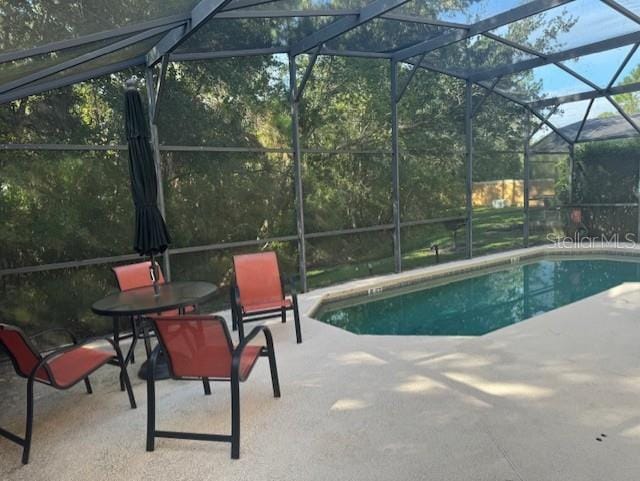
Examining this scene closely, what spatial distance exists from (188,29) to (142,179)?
1.45 m

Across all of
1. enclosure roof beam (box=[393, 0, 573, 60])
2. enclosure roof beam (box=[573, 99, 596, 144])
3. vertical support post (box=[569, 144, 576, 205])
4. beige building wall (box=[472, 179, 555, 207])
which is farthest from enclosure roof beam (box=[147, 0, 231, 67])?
vertical support post (box=[569, 144, 576, 205])

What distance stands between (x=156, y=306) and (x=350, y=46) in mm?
5232

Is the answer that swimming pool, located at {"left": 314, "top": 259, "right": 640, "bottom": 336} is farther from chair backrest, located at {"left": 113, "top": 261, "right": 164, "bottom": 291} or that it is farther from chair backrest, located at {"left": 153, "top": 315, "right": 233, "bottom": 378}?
chair backrest, located at {"left": 153, "top": 315, "right": 233, "bottom": 378}

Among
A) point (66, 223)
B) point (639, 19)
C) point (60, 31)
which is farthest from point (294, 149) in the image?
point (639, 19)

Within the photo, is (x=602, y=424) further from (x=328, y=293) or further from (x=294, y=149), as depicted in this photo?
(x=294, y=149)

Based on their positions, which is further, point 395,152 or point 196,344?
point 395,152

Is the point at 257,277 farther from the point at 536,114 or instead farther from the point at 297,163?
the point at 536,114

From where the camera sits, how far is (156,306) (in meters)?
3.11

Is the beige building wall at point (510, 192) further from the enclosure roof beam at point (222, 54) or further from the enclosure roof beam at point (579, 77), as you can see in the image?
the enclosure roof beam at point (222, 54)

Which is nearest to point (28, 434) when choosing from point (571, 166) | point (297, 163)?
point (297, 163)

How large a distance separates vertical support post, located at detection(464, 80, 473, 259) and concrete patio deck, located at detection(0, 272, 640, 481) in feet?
17.2

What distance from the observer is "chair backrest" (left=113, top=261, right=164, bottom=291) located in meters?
4.02

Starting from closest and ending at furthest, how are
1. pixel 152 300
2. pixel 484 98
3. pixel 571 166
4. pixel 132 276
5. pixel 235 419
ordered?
pixel 235 419 < pixel 152 300 < pixel 132 276 < pixel 484 98 < pixel 571 166

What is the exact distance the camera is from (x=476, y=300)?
679 centimetres
